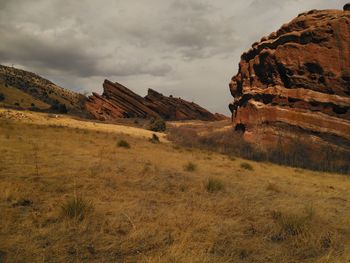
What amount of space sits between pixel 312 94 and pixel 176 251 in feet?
104

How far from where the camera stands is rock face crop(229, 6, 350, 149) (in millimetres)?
31547

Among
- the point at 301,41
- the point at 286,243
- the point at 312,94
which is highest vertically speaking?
the point at 301,41

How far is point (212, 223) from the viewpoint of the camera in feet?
21.6

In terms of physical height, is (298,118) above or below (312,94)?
below

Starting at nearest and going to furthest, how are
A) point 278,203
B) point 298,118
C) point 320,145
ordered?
point 278,203, point 320,145, point 298,118

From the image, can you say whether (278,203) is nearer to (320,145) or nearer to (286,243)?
(286,243)

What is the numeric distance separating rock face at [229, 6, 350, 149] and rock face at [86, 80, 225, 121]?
107 feet

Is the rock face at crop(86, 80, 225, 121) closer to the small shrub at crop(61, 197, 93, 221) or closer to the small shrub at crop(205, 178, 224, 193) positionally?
the small shrub at crop(205, 178, 224, 193)

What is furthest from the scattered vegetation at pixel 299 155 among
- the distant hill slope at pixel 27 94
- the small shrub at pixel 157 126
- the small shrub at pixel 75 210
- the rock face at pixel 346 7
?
the distant hill slope at pixel 27 94

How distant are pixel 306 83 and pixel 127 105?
41.0 metres

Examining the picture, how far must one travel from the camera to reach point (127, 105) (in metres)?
68.2

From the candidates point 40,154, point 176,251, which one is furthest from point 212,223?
point 40,154

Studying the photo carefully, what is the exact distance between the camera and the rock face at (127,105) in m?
67.2

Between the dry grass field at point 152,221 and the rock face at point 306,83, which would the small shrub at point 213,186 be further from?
the rock face at point 306,83
